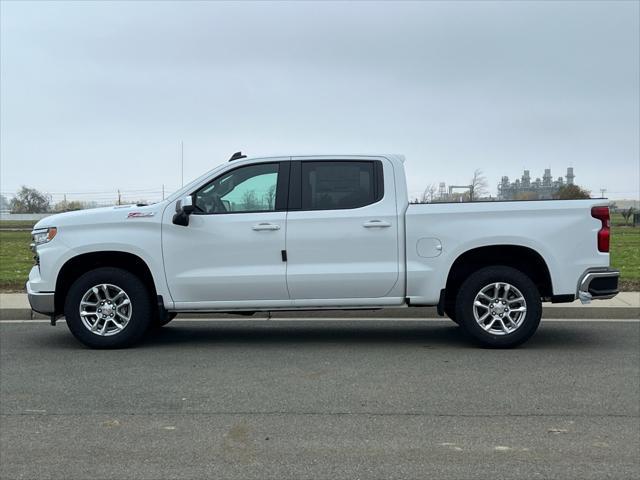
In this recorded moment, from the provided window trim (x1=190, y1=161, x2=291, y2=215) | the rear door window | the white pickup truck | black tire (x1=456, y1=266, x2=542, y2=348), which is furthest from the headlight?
black tire (x1=456, y1=266, x2=542, y2=348)

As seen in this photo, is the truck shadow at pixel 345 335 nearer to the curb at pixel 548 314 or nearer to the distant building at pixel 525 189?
the curb at pixel 548 314

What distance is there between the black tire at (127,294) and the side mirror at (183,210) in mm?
805

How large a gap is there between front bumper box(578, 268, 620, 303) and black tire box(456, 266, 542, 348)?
0.46m

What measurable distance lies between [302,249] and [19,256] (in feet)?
47.6

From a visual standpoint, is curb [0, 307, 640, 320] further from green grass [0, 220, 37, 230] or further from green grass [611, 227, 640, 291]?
green grass [0, 220, 37, 230]

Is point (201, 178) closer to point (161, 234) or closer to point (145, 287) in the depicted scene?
point (161, 234)

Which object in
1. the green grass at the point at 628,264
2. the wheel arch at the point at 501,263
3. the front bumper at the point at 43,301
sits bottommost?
the green grass at the point at 628,264

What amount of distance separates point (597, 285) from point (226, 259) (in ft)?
12.9

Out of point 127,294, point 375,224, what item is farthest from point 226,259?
point 375,224

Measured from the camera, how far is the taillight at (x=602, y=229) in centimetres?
684

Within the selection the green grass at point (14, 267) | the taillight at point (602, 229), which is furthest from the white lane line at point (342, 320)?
the green grass at point (14, 267)

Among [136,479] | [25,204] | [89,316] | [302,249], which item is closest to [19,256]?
[89,316]

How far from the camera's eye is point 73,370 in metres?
6.23

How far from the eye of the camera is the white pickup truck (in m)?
6.87
